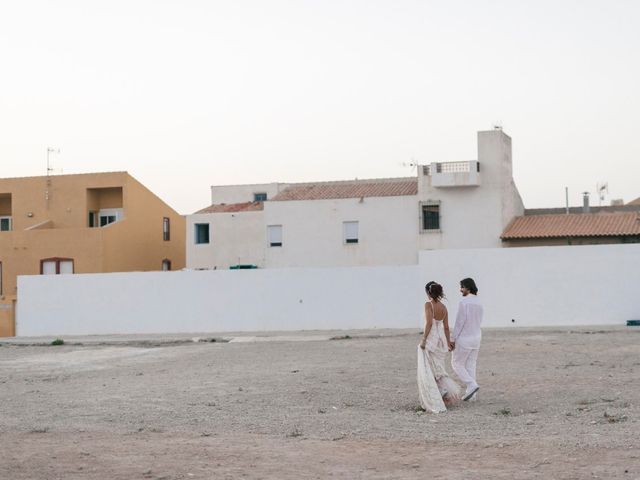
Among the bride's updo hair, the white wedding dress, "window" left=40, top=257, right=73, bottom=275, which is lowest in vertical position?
the white wedding dress

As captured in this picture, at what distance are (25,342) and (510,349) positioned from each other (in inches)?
786

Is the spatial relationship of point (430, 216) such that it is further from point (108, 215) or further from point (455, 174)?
point (108, 215)

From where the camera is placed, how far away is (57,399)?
58.3 ft

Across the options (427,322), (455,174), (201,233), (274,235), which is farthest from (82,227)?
(427,322)

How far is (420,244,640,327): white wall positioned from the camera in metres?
36.5

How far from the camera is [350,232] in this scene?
5772 centimetres

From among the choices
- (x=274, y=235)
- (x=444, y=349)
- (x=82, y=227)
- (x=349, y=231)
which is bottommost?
(x=444, y=349)

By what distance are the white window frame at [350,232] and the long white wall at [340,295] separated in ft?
53.5

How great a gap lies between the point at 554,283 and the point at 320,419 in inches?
956

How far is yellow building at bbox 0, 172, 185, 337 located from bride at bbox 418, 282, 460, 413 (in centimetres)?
4155

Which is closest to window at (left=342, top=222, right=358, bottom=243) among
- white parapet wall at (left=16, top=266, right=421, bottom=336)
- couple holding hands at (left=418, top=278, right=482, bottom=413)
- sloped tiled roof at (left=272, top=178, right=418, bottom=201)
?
sloped tiled roof at (left=272, top=178, right=418, bottom=201)

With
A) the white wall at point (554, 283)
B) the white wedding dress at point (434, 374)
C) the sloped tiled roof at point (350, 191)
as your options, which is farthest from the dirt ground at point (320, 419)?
the sloped tiled roof at point (350, 191)

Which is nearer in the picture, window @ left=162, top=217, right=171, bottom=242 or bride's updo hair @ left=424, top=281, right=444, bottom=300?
bride's updo hair @ left=424, top=281, right=444, bottom=300

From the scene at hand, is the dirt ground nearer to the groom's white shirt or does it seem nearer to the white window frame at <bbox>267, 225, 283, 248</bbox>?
the groom's white shirt
